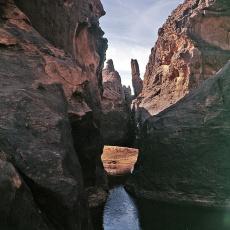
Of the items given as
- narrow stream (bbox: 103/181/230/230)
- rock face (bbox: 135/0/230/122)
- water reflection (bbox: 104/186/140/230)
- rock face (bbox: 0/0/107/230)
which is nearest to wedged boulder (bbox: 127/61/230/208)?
narrow stream (bbox: 103/181/230/230)

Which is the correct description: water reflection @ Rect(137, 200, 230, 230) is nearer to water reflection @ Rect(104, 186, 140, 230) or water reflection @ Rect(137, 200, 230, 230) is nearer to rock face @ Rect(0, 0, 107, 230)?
water reflection @ Rect(104, 186, 140, 230)

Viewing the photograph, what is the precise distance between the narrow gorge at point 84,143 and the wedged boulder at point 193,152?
0.04 metres

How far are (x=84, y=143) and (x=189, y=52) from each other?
21549 millimetres

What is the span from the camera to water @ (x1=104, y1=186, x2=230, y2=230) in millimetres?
14439

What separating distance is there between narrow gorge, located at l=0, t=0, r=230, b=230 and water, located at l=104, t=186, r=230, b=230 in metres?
0.04

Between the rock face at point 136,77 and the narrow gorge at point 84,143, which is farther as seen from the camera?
the rock face at point 136,77

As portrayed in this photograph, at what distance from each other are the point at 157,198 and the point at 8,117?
36.7 ft

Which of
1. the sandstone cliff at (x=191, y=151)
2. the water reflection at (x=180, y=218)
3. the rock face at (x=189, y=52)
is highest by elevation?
the rock face at (x=189, y=52)

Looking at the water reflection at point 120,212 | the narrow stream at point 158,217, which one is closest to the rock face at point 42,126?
the water reflection at point 120,212

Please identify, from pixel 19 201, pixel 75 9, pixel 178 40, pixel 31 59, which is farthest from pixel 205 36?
pixel 19 201

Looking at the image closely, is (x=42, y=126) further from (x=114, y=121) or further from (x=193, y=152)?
(x=114, y=121)

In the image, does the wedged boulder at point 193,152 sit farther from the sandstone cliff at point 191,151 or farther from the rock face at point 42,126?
the rock face at point 42,126

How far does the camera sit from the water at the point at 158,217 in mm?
14439

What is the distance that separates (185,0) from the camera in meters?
42.2
